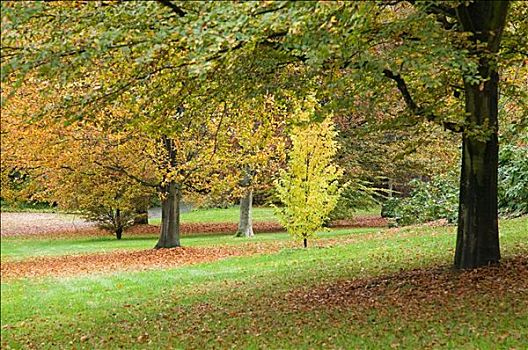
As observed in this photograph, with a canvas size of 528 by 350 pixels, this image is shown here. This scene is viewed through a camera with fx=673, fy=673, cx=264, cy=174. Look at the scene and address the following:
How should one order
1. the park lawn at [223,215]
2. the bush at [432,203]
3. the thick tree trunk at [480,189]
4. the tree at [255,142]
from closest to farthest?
the thick tree trunk at [480,189], the tree at [255,142], the bush at [432,203], the park lawn at [223,215]

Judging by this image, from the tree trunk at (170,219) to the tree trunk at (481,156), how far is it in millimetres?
11354

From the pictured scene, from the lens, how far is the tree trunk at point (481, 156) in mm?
8430

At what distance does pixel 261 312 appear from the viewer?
8.74m

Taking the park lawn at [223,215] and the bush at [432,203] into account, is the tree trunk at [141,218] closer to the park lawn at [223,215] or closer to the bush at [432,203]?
the park lawn at [223,215]

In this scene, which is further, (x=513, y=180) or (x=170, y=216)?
(x=170, y=216)

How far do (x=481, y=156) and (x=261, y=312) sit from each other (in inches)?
145

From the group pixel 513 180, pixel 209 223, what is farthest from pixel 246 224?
pixel 513 180

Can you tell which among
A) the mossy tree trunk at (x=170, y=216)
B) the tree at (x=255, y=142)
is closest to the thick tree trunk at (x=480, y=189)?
the tree at (x=255, y=142)

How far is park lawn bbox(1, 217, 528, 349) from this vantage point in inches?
271

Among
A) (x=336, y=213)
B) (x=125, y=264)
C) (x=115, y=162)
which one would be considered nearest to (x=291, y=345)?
(x=125, y=264)

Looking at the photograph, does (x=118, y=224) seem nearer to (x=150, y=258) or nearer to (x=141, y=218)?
(x=141, y=218)

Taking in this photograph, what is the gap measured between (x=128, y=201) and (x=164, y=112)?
1479cm

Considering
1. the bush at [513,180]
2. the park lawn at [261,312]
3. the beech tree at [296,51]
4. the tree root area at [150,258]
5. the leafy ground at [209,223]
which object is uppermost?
the beech tree at [296,51]

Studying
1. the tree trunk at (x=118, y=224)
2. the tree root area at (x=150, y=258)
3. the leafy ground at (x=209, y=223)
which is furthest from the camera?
the tree trunk at (x=118, y=224)
